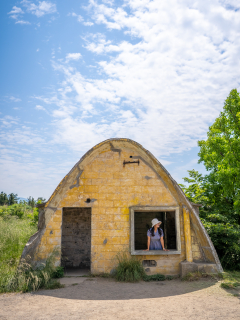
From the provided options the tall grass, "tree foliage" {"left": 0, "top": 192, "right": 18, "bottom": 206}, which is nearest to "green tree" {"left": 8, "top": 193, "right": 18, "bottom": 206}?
"tree foliage" {"left": 0, "top": 192, "right": 18, "bottom": 206}

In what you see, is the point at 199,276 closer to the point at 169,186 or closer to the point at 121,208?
the point at 169,186

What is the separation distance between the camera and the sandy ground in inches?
177

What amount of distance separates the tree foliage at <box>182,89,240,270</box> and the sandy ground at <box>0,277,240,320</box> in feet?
12.1

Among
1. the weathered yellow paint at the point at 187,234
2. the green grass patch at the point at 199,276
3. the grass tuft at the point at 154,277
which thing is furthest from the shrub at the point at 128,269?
the weathered yellow paint at the point at 187,234

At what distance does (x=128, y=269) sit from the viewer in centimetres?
683

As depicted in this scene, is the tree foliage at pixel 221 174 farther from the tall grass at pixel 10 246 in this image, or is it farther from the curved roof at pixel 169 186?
the tall grass at pixel 10 246

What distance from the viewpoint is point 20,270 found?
632cm

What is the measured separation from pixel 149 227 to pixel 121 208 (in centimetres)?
373

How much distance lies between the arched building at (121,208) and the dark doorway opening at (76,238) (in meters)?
2.76

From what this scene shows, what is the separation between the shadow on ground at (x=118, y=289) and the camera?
18.4ft

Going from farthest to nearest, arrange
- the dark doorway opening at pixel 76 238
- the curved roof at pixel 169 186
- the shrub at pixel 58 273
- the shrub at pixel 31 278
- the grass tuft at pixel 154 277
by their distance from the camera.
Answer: the dark doorway opening at pixel 76 238, the curved roof at pixel 169 186, the shrub at pixel 58 273, the grass tuft at pixel 154 277, the shrub at pixel 31 278

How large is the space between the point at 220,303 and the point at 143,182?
368cm

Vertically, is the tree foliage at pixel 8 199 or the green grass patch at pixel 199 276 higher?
the tree foliage at pixel 8 199

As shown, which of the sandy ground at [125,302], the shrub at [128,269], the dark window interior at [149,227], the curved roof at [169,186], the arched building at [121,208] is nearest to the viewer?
the sandy ground at [125,302]
